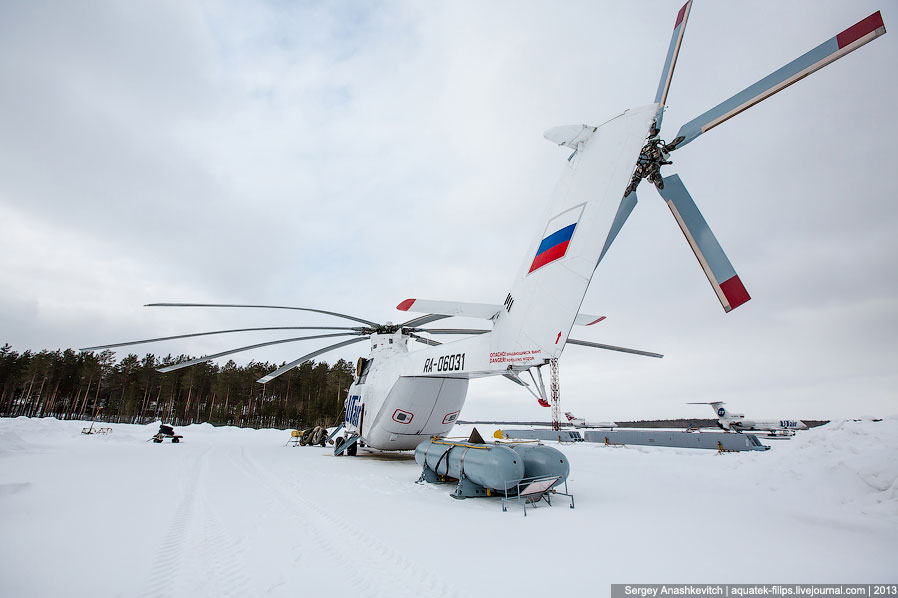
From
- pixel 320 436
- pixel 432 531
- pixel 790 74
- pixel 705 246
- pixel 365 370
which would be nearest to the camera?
pixel 790 74

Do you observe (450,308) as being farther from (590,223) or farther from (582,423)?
(582,423)

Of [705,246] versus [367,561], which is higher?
[705,246]

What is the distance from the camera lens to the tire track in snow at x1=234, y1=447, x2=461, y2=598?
13.0 ft

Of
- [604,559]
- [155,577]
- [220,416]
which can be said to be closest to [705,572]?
[604,559]

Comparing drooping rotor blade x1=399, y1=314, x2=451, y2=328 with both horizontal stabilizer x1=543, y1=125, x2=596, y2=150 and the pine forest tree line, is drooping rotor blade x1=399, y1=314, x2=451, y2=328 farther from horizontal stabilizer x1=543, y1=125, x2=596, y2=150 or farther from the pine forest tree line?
the pine forest tree line

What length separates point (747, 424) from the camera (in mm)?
33875

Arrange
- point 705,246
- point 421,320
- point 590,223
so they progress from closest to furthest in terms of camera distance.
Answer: point 705,246
point 590,223
point 421,320

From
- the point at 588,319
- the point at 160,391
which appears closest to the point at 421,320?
the point at 588,319

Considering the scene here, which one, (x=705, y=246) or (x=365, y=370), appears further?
(x=365, y=370)

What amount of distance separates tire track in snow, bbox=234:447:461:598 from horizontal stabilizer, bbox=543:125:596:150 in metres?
7.70

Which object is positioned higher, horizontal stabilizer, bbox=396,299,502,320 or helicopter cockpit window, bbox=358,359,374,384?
horizontal stabilizer, bbox=396,299,502,320


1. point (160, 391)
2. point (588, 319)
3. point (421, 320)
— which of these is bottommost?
point (160, 391)

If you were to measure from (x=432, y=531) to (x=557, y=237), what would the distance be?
5.96m

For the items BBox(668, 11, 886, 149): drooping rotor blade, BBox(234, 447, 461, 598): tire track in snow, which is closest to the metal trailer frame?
BBox(234, 447, 461, 598): tire track in snow
